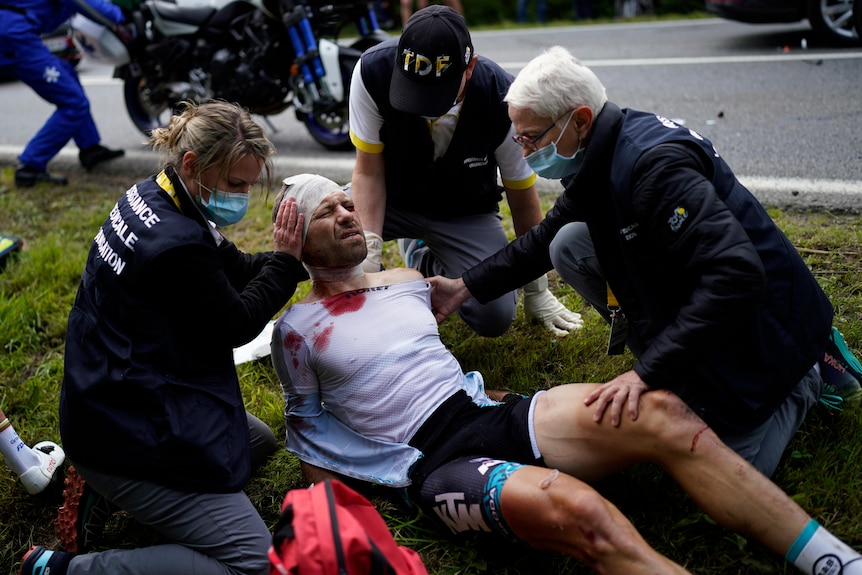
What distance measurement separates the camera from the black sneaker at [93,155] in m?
7.10

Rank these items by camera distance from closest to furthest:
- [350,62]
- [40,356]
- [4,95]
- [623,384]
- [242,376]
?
[623,384], [242,376], [40,356], [350,62], [4,95]

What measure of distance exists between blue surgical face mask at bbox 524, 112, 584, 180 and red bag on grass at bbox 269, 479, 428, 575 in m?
1.25

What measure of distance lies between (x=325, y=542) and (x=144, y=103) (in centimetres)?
636

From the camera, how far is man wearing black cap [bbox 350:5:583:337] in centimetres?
328

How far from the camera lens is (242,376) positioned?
12.7 feet

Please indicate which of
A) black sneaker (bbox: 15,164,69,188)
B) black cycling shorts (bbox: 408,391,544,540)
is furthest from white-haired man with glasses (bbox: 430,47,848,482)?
black sneaker (bbox: 15,164,69,188)

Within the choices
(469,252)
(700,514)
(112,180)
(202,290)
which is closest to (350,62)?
(112,180)

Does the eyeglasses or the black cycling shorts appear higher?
the eyeglasses

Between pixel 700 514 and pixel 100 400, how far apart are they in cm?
187

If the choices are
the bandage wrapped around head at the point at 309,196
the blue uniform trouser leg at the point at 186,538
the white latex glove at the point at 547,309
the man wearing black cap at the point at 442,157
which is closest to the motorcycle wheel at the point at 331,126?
the man wearing black cap at the point at 442,157

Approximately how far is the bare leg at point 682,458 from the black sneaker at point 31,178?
17.5ft

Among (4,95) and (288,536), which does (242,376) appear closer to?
(288,536)

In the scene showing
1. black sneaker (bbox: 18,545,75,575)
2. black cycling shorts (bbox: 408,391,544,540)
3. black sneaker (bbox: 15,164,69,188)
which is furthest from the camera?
black sneaker (bbox: 15,164,69,188)

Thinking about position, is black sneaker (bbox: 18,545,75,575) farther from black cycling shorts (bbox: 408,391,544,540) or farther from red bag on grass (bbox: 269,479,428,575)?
black cycling shorts (bbox: 408,391,544,540)
